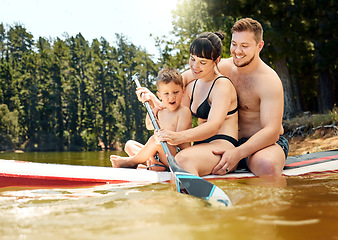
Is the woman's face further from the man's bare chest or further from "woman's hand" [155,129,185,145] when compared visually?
"woman's hand" [155,129,185,145]

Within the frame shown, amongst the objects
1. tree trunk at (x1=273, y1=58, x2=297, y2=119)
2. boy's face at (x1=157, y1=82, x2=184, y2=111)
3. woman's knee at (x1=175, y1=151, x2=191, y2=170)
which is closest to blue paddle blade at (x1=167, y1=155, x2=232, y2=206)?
→ woman's knee at (x1=175, y1=151, x2=191, y2=170)

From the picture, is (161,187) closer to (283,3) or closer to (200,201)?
(200,201)

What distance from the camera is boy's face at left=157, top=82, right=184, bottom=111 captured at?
3.08 meters

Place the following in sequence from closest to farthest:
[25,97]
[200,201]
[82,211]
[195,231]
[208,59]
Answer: [195,231]
[82,211]
[200,201]
[208,59]
[25,97]

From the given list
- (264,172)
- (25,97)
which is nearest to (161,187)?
(264,172)

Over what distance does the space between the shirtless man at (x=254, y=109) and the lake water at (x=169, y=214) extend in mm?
340

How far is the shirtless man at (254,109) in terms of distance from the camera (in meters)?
2.85

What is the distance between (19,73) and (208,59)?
39041 millimetres

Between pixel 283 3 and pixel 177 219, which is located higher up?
pixel 283 3

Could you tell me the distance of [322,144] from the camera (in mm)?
7734

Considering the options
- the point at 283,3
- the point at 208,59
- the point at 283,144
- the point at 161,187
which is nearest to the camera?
the point at 161,187

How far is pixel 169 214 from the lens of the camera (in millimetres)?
1673

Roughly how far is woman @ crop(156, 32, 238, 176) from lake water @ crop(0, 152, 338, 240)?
0.33 meters

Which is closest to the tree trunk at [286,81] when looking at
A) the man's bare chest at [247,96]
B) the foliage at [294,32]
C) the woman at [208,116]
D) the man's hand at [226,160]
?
the foliage at [294,32]
